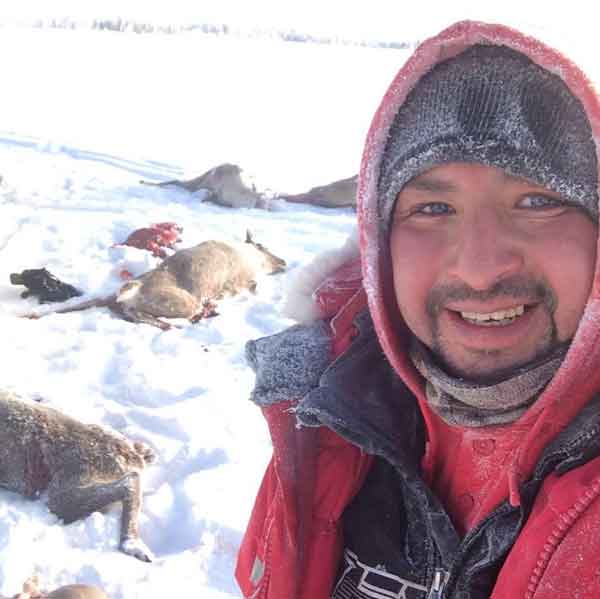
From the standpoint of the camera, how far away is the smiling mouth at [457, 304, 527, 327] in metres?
1.51

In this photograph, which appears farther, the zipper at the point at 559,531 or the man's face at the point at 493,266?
the man's face at the point at 493,266

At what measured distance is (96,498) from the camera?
4.18m

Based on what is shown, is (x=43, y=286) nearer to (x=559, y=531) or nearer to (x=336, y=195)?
(x=336, y=195)

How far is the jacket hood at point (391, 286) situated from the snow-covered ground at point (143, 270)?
379mm

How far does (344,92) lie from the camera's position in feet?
77.4

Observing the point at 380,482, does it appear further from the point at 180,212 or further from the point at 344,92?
the point at 344,92

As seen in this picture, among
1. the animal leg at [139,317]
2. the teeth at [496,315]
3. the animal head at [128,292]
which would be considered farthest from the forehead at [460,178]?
the animal head at [128,292]

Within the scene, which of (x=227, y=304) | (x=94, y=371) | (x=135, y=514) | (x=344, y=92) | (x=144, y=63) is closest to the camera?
(x=135, y=514)

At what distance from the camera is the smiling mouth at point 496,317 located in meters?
1.51

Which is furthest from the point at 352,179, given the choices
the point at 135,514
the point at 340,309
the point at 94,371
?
→ the point at 340,309

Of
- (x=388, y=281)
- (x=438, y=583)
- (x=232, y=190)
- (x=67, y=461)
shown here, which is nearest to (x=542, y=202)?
(x=388, y=281)

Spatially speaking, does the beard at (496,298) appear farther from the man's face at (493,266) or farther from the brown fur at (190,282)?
the brown fur at (190,282)

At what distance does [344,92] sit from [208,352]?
1877 cm

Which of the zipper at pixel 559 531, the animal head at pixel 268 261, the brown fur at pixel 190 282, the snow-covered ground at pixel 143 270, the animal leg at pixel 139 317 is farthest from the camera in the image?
the animal head at pixel 268 261
